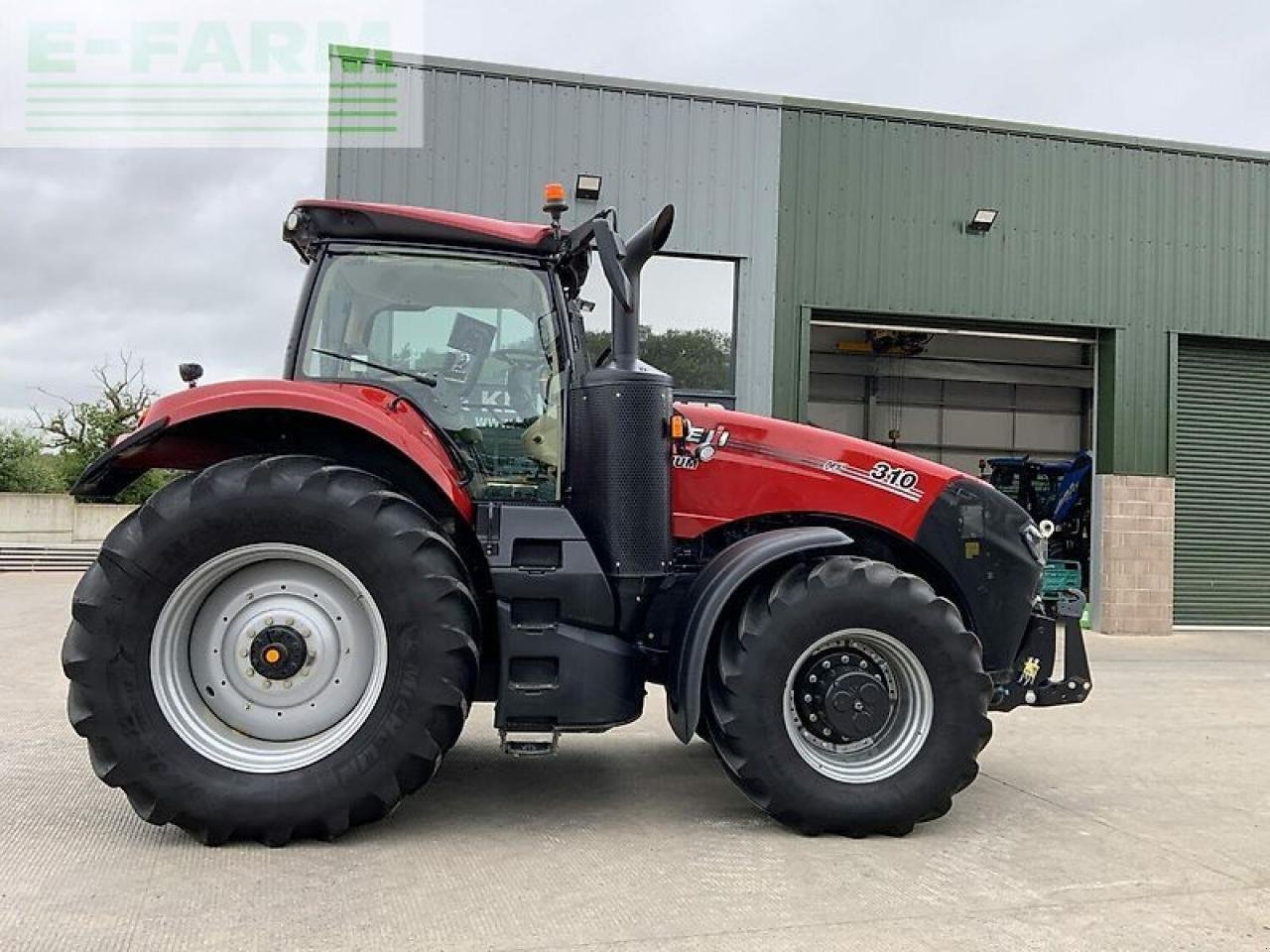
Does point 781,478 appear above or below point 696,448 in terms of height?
below

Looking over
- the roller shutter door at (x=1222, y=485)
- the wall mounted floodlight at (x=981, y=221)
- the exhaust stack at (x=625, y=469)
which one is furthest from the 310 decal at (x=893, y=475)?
the roller shutter door at (x=1222, y=485)

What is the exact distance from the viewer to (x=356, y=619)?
162 inches

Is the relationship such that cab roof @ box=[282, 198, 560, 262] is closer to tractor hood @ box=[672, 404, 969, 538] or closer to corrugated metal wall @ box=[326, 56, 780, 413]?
tractor hood @ box=[672, 404, 969, 538]

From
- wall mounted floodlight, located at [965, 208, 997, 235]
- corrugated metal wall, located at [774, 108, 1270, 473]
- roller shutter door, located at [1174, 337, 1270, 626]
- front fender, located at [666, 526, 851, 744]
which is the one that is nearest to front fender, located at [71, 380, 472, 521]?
front fender, located at [666, 526, 851, 744]

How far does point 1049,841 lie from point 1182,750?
244cm

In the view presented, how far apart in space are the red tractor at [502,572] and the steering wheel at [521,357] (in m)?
0.01

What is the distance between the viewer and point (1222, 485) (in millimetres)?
A: 13312

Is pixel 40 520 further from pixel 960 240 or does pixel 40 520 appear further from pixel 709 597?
pixel 709 597

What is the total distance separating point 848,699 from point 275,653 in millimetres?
2194

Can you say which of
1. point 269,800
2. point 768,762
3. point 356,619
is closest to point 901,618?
point 768,762

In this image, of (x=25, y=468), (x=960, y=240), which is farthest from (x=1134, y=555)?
(x=25, y=468)

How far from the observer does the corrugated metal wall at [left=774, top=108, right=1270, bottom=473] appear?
1170cm

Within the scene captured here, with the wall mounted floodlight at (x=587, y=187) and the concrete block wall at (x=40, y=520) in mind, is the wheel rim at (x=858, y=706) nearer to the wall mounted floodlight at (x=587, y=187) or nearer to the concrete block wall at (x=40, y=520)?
the wall mounted floodlight at (x=587, y=187)

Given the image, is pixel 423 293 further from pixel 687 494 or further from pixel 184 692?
pixel 184 692
